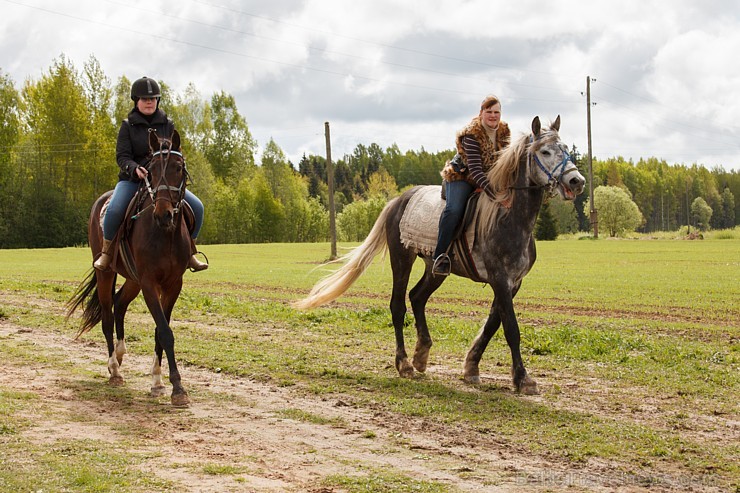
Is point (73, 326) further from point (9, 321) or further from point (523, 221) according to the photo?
point (523, 221)

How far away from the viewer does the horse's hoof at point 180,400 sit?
7.88 metres

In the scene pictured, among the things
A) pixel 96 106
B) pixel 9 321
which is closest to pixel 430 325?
pixel 9 321

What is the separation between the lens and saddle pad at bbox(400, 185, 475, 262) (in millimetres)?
9586

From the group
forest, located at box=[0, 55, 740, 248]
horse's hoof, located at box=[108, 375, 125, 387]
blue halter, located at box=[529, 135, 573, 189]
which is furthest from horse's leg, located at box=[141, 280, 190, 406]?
forest, located at box=[0, 55, 740, 248]

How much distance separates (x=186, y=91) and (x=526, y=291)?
7736 cm

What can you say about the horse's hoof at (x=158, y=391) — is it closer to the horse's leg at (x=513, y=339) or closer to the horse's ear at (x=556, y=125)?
the horse's leg at (x=513, y=339)

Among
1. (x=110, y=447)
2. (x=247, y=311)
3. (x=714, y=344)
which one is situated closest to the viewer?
(x=110, y=447)

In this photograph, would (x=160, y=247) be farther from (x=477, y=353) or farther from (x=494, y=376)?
(x=494, y=376)

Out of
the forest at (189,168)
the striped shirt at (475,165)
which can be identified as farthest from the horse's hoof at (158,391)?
the forest at (189,168)

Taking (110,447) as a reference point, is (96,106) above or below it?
above

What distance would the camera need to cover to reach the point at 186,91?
92.8 m

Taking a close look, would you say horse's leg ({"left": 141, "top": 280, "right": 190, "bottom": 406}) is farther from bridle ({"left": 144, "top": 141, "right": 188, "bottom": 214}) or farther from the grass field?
bridle ({"left": 144, "top": 141, "right": 188, "bottom": 214})

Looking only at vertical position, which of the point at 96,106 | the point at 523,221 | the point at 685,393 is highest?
the point at 96,106

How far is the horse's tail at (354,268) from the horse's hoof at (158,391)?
249cm
